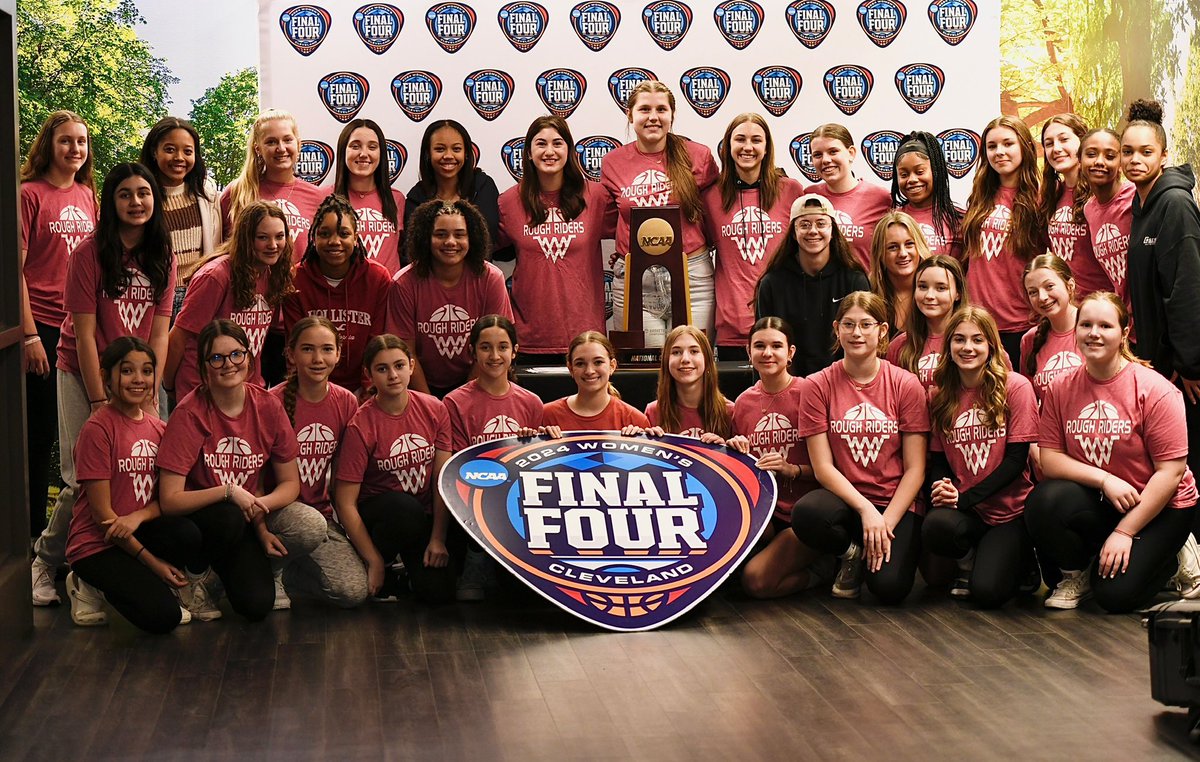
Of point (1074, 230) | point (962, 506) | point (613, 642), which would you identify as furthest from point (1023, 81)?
point (613, 642)

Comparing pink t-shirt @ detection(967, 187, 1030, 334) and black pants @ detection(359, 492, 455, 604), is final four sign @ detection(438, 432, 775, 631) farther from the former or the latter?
pink t-shirt @ detection(967, 187, 1030, 334)

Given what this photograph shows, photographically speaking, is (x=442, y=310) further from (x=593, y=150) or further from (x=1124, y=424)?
(x=1124, y=424)

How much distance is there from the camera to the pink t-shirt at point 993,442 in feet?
15.8

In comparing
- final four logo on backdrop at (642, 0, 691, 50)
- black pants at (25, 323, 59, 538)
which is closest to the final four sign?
black pants at (25, 323, 59, 538)

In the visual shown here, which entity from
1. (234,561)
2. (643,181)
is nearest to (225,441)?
(234,561)

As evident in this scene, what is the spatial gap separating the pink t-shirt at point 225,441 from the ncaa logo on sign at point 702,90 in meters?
3.01

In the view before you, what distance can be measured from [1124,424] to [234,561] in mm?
A: 2968

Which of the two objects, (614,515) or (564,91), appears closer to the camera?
(614,515)

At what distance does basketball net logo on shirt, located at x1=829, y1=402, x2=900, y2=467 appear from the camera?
4895 millimetres

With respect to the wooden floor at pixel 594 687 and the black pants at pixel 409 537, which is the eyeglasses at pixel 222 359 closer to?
the black pants at pixel 409 537

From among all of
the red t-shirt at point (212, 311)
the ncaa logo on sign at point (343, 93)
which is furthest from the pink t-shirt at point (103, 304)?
the ncaa logo on sign at point (343, 93)

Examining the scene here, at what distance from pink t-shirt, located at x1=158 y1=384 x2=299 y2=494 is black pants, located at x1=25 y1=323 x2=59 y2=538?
0.94 m

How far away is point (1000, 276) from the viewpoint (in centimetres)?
584

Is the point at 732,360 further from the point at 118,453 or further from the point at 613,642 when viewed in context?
the point at 118,453
